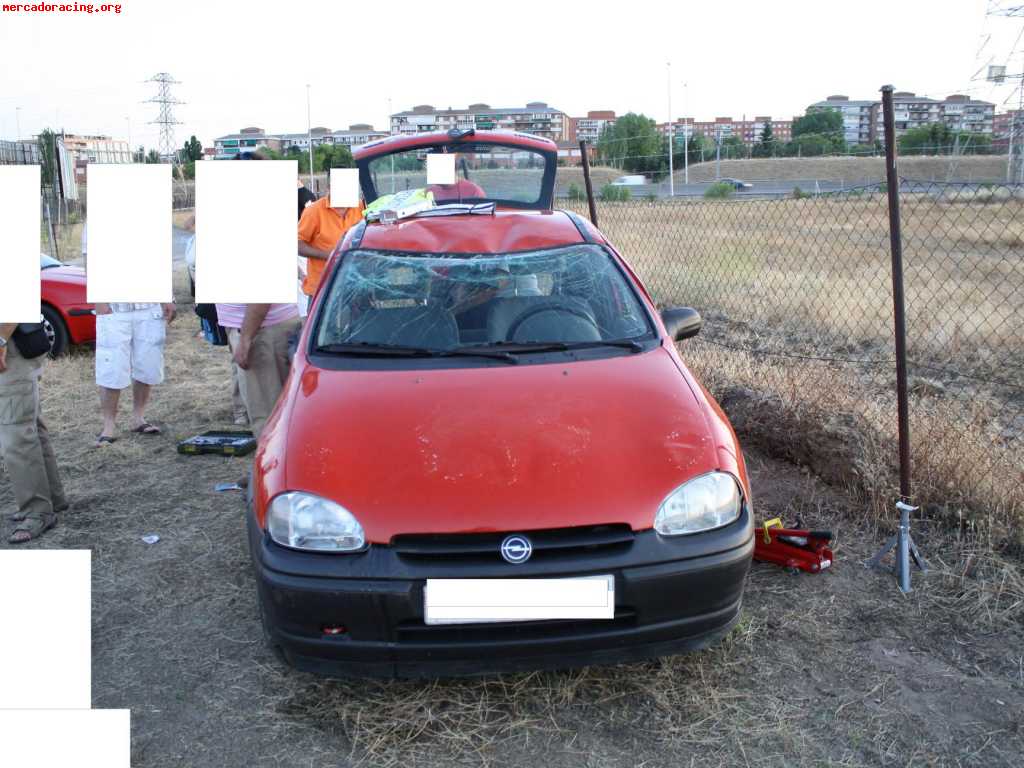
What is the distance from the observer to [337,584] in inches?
98.7

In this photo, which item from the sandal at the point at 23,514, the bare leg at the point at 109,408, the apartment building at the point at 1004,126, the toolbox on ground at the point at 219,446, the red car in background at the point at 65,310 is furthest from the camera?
the apartment building at the point at 1004,126

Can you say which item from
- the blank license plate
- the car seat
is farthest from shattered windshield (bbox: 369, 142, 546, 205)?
the blank license plate

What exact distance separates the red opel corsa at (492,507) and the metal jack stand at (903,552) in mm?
1219

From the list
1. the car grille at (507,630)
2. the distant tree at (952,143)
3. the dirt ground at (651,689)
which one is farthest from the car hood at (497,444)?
the distant tree at (952,143)

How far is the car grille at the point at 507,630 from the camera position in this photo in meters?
2.52

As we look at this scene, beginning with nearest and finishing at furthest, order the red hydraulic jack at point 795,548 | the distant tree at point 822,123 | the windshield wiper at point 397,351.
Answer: the windshield wiper at point 397,351 → the red hydraulic jack at point 795,548 → the distant tree at point 822,123

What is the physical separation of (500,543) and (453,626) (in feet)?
0.92

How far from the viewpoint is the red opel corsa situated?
2.52 m

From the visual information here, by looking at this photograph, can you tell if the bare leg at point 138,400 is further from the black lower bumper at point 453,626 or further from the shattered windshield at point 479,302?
the black lower bumper at point 453,626

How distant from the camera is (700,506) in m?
2.72

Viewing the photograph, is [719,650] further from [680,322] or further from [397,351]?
[397,351]

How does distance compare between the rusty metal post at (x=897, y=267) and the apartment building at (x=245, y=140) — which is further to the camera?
the apartment building at (x=245, y=140)

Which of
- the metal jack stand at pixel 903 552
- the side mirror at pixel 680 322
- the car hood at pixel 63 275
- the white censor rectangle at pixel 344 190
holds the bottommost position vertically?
the metal jack stand at pixel 903 552

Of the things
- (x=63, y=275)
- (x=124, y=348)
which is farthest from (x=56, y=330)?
(x=124, y=348)
